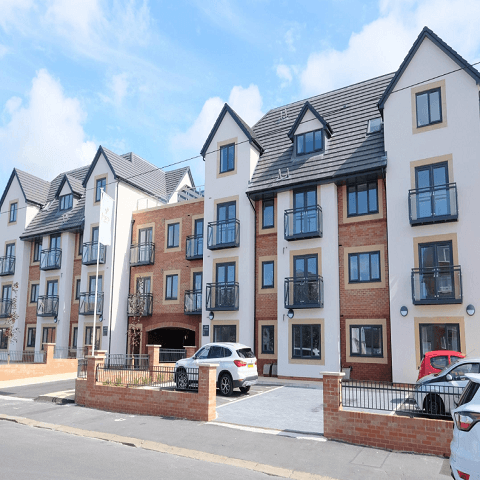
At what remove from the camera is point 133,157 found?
1277 inches

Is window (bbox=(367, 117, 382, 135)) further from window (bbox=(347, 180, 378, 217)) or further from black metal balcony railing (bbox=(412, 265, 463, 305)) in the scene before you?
black metal balcony railing (bbox=(412, 265, 463, 305))

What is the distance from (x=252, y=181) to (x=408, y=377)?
10.8 metres

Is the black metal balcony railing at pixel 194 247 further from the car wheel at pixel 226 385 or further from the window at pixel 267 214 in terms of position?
the car wheel at pixel 226 385

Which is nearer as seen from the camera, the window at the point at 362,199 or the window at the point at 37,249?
the window at the point at 362,199

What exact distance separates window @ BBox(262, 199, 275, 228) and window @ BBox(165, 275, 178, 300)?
20.4 ft

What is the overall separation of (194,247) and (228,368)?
32.8 ft

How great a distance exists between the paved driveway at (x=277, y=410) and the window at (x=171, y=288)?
30.4 ft

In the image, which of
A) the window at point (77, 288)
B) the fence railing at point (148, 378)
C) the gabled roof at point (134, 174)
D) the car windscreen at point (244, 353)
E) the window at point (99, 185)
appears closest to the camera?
the fence railing at point (148, 378)

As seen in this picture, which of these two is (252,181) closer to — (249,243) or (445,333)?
(249,243)

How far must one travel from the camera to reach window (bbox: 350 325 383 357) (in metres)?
18.0

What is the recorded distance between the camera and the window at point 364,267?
60.6 feet

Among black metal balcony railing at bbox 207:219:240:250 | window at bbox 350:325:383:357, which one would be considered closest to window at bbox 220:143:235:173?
black metal balcony railing at bbox 207:219:240:250

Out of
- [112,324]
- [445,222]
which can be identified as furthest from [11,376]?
[445,222]

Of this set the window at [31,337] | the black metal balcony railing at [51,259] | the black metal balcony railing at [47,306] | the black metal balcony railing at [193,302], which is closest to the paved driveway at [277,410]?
the black metal balcony railing at [193,302]
